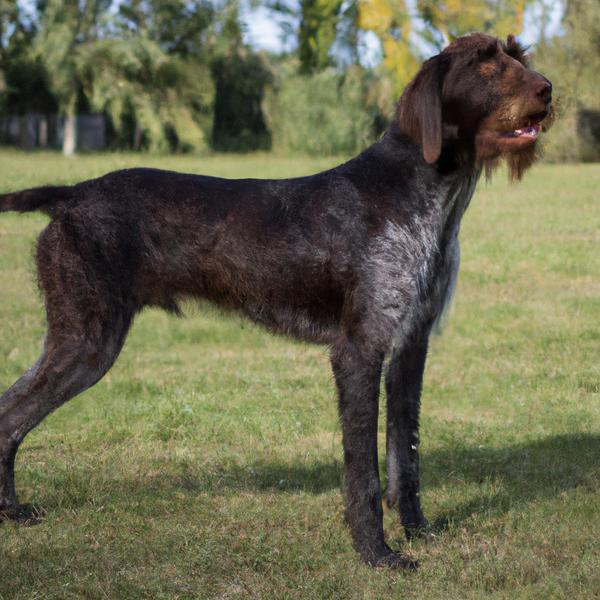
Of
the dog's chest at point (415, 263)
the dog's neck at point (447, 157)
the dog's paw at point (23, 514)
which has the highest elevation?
the dog's neck at point (447, 157)

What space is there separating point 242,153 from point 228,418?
142 ft

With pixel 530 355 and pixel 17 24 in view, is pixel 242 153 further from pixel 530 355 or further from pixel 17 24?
pixel 530 355

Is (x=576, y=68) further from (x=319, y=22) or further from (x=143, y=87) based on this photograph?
(x=319, y=22)

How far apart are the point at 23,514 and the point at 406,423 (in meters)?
2.24


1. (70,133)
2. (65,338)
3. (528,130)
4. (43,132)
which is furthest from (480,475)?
(43,132)

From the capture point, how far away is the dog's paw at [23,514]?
544cm

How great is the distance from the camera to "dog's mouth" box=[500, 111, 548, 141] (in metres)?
4.83

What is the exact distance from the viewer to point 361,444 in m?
5.00

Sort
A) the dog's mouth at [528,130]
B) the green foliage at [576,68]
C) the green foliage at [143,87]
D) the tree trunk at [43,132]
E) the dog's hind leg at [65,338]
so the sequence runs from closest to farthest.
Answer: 1. the dog's mouth at [528,130]
2. the dog's hind leg at [65,338]
3. the green foliage at [576,68]
4. the green foliage at [143,87]
5. the tree trunk at [43,132]

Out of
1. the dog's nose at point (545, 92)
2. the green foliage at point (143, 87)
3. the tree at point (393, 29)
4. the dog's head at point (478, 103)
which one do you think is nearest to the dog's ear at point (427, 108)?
the dog's head at point (478, 103)

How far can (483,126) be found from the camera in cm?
491

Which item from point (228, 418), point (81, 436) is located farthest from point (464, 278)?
point (81, 436)

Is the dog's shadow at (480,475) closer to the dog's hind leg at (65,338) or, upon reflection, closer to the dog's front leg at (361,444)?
the dog's front leg at (361,444)

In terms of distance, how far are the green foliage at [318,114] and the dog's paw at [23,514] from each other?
37094 millimetres
